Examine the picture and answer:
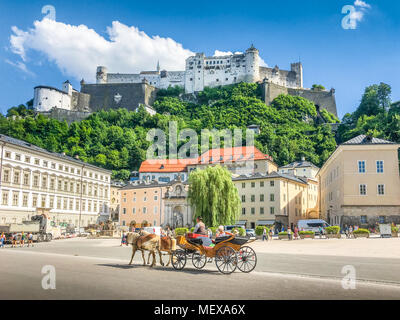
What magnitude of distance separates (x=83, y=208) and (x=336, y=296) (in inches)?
2505

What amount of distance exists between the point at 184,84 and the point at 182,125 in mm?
28202

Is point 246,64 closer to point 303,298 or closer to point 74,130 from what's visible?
point 74,130

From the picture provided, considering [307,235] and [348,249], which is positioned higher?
[348,249]

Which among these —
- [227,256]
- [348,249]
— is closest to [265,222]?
[348,249]

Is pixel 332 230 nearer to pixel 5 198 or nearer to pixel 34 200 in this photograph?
pixel 5 198

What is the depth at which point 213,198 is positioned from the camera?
146 feet

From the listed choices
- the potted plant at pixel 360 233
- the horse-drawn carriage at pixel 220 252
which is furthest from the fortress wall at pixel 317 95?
the horse-drawn carriage at pixel 220 252

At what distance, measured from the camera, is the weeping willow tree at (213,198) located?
146 feet

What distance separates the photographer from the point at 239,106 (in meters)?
126

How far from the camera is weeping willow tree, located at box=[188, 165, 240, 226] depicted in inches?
1754

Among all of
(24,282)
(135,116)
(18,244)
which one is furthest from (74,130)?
(24,282)

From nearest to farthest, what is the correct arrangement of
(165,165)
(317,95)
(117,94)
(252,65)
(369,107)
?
1. (165,165)
2. (369,107)
3. (317,95)
4. (117,94)
5. (252,65)

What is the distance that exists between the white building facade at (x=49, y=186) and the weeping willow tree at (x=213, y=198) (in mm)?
24788

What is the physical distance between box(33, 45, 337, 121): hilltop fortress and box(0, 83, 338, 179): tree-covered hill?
4.15 metres
